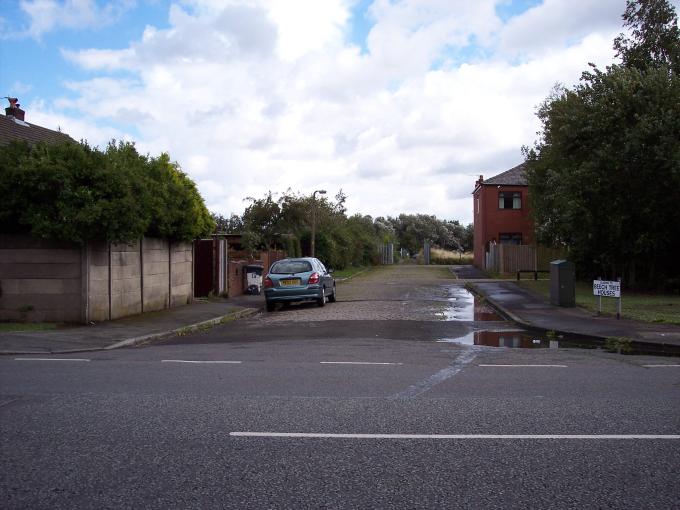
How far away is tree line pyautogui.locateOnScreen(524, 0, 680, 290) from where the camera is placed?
21969mm

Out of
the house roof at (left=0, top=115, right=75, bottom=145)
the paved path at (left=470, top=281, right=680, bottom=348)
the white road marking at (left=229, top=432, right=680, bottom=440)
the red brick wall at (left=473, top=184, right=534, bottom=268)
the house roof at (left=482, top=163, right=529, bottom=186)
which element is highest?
the house roof at (left=482, top=163, right=529, bottom=186)

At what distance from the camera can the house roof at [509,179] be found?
47.9 m

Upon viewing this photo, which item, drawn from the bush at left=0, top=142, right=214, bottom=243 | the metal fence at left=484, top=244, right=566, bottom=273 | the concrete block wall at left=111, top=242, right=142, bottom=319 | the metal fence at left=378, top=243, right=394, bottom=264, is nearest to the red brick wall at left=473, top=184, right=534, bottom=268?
the metal fence at left=484, top=244, right=566, bottom=273

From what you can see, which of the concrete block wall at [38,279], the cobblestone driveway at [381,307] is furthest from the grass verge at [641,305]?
the concrete block wall at [38,279]

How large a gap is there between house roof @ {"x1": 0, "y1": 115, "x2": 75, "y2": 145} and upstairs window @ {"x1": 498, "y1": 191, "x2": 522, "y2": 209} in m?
30.6

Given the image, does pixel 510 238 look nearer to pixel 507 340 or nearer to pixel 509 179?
pixel 509 179

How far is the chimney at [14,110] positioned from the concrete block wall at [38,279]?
1444 cm

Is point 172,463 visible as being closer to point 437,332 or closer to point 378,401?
point 378,401

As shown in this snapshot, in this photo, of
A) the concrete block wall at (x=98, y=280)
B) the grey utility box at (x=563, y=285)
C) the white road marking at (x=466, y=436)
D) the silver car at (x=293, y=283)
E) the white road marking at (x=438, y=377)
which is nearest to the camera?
the white road marking at (x=466, y=436)

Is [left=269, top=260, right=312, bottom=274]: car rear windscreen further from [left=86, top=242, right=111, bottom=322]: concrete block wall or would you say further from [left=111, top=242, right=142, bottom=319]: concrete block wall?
[left=86, top=242, right=111, bottom=322]: concrete block wall

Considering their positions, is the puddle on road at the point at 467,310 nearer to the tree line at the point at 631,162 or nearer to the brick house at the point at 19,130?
the tree line at the point at 631,162

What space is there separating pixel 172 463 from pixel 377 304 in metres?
16.8

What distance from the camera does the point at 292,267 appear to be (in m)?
20.7

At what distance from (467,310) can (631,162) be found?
805 centimetres
